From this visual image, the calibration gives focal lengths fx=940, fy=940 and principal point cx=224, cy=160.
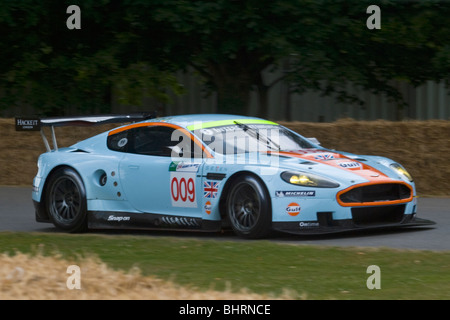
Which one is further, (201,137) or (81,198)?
(81,198)

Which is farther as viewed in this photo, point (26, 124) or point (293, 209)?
point (26, 124)

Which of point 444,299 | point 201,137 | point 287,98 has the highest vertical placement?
point 287,98

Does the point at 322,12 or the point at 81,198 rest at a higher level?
the point at 322,12

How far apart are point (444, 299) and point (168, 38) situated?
522 inches

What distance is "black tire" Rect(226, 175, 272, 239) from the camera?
974 cm

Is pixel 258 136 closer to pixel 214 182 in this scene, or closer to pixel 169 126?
pixel 214 182

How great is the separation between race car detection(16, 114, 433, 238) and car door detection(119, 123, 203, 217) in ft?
0.04

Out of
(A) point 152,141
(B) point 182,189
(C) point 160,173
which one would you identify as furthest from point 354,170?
(A) point 152,141

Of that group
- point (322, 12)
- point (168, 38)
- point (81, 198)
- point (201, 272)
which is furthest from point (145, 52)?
point (201, 272)

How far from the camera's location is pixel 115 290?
6.40 m

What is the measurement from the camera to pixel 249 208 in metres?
9.91

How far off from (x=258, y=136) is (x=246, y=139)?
0.61 ft
